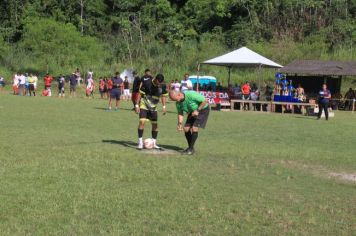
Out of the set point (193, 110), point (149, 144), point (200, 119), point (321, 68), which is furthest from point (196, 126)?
point (321, 68)

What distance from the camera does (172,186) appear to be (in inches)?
329

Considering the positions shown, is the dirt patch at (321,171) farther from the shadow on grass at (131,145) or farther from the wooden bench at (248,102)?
the wooden bench at (248,102)

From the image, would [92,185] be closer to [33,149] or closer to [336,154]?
[33,149]

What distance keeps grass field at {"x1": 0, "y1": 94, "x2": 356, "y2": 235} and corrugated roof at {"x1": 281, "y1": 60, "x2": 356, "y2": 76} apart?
62.1 ft

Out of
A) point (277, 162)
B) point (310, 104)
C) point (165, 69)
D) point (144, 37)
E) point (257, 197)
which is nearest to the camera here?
point (257, 197)

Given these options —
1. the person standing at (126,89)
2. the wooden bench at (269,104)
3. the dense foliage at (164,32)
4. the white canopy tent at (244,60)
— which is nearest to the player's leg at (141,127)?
the wooden bench at (269,104)

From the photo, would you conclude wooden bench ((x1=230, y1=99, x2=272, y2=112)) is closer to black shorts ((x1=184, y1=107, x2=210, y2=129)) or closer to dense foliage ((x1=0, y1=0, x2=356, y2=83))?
dense foliage ((x1=0, y1=0, x2=356, y2=83))

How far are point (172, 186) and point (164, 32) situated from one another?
162 ft

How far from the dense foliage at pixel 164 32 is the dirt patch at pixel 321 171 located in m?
35.5

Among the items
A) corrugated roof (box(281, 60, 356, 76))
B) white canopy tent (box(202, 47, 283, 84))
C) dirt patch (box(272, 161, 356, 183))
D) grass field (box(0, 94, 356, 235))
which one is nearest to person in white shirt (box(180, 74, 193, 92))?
grass field (box(0, 94, 356, 235))

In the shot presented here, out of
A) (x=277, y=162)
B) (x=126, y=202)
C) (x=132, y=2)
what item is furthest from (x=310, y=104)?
(x=132, y=2)

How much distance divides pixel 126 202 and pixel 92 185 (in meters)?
1.04

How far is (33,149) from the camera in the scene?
1155 centimetres

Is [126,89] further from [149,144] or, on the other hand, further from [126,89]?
[149,144]
